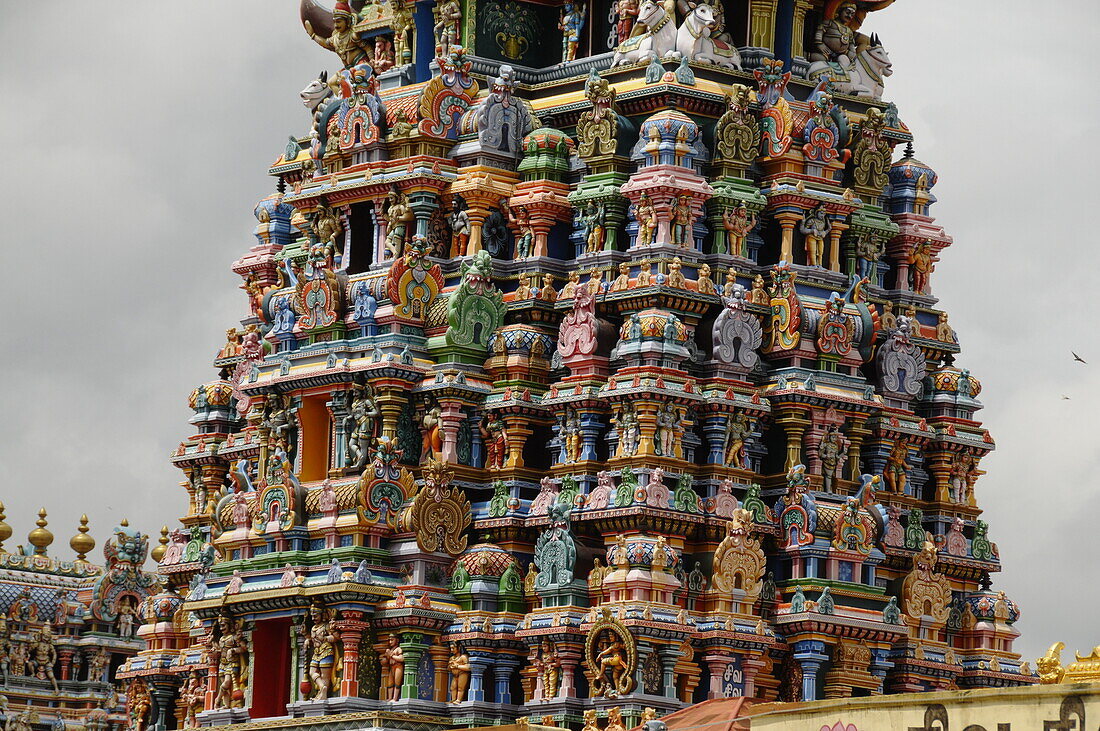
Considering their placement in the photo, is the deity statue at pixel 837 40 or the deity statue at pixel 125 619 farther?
the deity statue at pixel 125 619

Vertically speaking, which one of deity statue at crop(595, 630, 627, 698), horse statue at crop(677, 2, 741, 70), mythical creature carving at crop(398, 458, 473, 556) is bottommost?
deity statue at crop(595, 630, 627, 698)

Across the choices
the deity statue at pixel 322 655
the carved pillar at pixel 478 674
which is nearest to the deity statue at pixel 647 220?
the carved pillar at pixel 478 674

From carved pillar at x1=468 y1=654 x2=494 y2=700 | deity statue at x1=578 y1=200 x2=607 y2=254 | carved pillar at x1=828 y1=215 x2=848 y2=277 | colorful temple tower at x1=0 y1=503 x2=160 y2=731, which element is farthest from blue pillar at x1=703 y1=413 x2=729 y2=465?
colorful temple tower at x1=0 y1=503 x2=160 y2=731

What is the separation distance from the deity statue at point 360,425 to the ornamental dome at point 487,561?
2815mm

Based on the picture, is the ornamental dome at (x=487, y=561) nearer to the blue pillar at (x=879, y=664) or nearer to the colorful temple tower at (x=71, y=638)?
the blue pillar at (x=879, y=664)

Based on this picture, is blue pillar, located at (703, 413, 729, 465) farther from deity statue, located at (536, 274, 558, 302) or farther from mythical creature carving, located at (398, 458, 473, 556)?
mythical creature carving, located at (398, 458, 473, 556)

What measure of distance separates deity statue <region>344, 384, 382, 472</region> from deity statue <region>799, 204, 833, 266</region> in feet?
30.3

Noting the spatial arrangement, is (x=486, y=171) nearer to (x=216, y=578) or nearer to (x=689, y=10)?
(x=689, y=10)

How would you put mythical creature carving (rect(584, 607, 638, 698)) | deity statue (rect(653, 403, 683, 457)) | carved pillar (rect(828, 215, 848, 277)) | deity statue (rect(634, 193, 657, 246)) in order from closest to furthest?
mythical creature carving (rect(584, 607, 638, 698)) < deity statue (rect(653, 403, 683, 457)) < deity statue (rect(634, 193, 657, 246)) < carved pillar (rect(828, 215, 848, 277))

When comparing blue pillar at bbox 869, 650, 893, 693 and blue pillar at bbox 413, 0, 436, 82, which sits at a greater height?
blue pillar at bbox 413, 0, 436, 82

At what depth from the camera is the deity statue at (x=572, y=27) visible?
66375 millimetres

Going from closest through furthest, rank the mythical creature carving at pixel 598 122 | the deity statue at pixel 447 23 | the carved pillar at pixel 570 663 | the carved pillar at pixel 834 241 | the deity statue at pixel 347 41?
the carved pillar at pixel 570 663, the mythical creature carving at pixel 598 122, the carved pillar at pixel 834 241, the deity statue at pixel 447 23, the deity statue at pixel 347 41

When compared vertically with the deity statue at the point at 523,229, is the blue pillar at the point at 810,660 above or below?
below

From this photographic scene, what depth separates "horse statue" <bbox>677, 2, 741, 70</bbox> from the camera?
64188 millimetres
